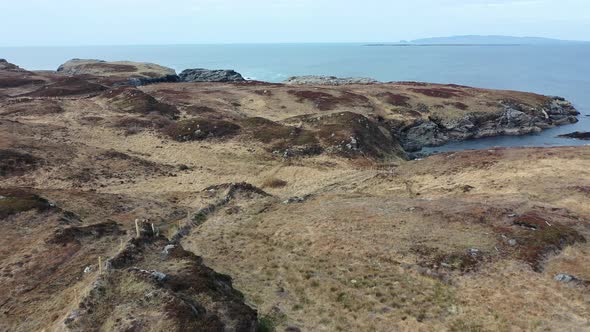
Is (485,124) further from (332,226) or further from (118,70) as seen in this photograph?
(118,70)

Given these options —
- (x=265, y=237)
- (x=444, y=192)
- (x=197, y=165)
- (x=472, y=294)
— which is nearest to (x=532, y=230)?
(x=472, y=294)

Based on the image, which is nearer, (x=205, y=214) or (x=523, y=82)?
(x=205, y=214)

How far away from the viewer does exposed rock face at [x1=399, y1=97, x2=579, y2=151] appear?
83750 millimetres

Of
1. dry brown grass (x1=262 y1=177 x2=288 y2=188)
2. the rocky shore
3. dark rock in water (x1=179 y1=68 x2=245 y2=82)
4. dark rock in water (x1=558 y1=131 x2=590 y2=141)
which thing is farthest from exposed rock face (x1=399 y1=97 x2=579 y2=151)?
dark rock in water (x1=179 y1=68 x2=245 y2=82)

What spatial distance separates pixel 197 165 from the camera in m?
51.4

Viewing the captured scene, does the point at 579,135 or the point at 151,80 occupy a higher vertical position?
the point at 151,80

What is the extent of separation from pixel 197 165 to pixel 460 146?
54987 mm

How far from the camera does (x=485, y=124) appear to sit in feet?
307

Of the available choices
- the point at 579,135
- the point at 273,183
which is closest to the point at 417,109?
the point at 579,135

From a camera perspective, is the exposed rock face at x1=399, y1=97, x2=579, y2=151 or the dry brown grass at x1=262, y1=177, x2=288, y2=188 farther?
the exposed rock face at x1=399, y1=97, x2=579, y2=151

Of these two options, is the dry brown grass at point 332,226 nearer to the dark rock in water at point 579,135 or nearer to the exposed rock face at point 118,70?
the dark rock in water at point 579,135

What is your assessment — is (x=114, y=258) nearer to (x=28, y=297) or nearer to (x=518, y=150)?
(x=28, y=297)

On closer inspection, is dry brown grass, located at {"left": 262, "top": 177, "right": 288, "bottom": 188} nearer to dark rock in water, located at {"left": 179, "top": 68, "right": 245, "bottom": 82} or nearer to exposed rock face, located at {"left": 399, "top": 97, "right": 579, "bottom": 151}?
exposed rock face, located at {"left": 399, "top": 97, "right": 579, "bottom": 151}

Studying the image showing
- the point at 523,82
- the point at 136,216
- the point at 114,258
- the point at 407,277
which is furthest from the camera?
the point at 523,82
